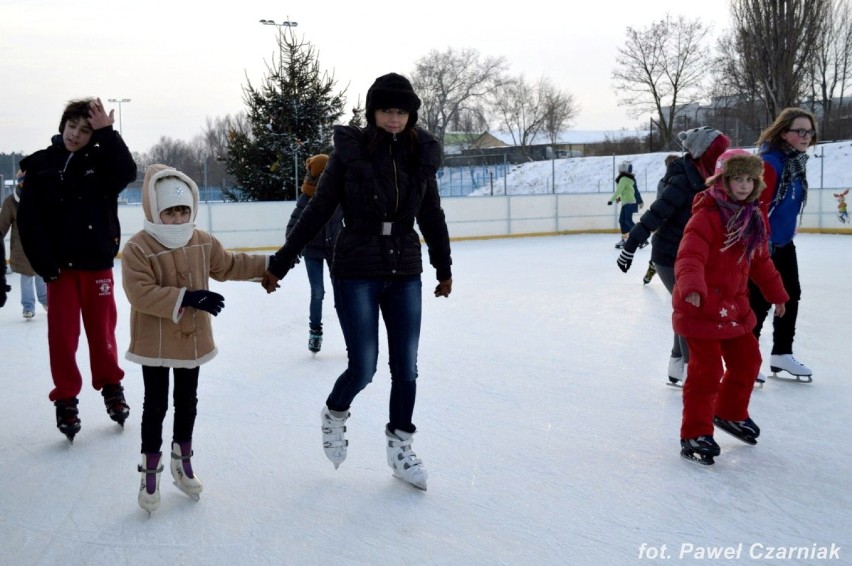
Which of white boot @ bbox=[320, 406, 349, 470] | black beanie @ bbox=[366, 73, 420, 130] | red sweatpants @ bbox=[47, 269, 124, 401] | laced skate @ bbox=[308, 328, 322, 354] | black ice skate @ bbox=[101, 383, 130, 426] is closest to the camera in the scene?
black beanie @ bbox=[366, 73, 420, 130]

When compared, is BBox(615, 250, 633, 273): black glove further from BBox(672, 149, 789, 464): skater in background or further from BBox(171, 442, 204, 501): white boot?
BBox(171, 442, 204, 501): white boot

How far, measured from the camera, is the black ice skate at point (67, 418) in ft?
11.7

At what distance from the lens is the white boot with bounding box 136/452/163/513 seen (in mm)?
2764

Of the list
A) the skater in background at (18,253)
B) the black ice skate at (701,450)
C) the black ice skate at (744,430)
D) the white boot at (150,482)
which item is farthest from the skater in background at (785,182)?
the skater in background at (18,253)

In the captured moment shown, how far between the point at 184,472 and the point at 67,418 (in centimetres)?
97

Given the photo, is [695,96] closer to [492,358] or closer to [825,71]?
[825,71]

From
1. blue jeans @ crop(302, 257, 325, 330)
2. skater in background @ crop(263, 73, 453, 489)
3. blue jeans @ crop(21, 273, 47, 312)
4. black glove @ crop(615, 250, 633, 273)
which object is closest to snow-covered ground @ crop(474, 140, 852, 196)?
blue jeans @ crop(21, 273, 47, 312)

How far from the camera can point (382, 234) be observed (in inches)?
112

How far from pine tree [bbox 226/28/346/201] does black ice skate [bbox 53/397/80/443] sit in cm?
1573

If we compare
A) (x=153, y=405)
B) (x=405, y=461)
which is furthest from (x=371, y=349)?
(x=153, y=405)

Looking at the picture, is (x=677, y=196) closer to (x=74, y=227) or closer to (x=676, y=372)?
(x=676, y=372)

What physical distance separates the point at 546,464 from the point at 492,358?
2052mm

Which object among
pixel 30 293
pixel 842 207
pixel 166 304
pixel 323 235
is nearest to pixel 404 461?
pixel 166 304

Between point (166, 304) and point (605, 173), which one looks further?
point (605, 173)
